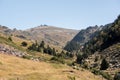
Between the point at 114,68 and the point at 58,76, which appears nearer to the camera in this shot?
the point at 58,76

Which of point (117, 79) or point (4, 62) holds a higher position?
point (4, 62)

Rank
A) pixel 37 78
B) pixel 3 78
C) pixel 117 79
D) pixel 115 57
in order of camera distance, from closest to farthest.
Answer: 1. pixel 3 78
2. pixel 37 78
3. pixel 117 79
4. pixel 115 57

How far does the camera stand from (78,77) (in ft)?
241

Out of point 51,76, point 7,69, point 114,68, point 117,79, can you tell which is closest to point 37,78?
point 51,76

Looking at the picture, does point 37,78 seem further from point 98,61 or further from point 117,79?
point 98,61

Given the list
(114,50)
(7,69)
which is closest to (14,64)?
(7,69)

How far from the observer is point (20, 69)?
7262cm

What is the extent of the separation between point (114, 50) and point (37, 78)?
5122 inches

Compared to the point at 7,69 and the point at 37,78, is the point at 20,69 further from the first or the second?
the point at 37,78

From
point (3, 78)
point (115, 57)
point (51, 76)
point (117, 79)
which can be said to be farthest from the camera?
point (115, 57)

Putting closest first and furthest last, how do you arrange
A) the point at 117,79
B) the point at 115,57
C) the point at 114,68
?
the point at 117,79
the point at 114,68
the point at 115,57

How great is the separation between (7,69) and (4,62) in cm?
671

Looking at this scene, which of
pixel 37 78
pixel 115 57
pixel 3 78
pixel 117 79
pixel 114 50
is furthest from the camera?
pixel 114 50

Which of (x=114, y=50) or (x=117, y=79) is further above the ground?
(x=114, y=50)
